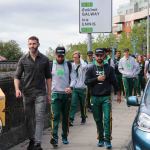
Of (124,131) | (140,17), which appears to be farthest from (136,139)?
(140,17)

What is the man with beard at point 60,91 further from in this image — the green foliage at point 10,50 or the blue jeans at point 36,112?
the green foliage at point 10,50

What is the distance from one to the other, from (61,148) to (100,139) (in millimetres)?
694

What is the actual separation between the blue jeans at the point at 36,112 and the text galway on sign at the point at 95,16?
7.84 metres

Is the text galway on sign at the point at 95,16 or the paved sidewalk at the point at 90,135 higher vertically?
the text galway on sign at the point at 95,16

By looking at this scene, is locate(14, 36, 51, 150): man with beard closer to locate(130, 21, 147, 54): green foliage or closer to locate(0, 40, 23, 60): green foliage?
locate(0, 40, 23, 60): green foliage

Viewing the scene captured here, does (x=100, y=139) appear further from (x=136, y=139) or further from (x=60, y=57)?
(x=136, y=139)

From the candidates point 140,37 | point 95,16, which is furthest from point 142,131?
point 140,37

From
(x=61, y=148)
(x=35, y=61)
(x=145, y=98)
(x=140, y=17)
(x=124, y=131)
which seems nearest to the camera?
(x=145, y=98)

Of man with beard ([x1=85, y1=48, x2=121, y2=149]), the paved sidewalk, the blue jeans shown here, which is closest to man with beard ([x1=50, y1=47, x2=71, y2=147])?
the paved sidewalk

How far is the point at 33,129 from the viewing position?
30.2 ft

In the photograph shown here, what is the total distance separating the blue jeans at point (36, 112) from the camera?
8820 millimetres

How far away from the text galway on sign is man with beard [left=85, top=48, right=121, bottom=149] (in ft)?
23.7

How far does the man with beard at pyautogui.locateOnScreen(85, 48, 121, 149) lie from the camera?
9.38m

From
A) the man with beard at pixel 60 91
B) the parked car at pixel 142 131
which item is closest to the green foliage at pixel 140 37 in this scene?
the man with beard at pixel 60 91
